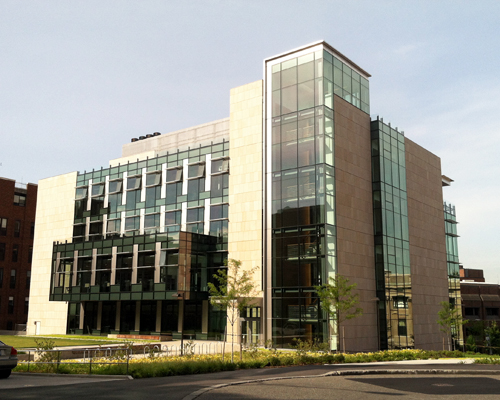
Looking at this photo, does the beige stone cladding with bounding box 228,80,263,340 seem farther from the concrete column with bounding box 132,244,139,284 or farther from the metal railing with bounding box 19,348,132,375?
the metal railing with bounding box 19,348,132,375

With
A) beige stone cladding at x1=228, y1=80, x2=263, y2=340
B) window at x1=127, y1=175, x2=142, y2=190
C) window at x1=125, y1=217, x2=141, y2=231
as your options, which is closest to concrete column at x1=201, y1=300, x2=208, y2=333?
beige stone cladding at x1=228, y1=80, x2=263, y2=340

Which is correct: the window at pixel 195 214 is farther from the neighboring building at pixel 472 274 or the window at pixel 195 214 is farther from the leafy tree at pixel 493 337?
the neighboring building at pixel 472 274

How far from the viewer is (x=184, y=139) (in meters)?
62.7

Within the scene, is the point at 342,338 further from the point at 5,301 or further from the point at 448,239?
the point at 5,301

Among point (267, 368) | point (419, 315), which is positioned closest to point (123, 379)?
point (267, 368)

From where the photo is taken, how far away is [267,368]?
24.7 metres

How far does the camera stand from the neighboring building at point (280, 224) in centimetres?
4231

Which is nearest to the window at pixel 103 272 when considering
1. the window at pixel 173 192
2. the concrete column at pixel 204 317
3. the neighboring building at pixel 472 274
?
the window at pixel 173 192

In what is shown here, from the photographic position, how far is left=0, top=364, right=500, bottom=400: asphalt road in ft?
46.2

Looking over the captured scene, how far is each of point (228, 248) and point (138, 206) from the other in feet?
52.6

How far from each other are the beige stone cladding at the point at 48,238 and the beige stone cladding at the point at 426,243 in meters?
40.2

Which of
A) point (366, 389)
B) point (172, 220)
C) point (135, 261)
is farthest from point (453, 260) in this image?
point (366, 389)

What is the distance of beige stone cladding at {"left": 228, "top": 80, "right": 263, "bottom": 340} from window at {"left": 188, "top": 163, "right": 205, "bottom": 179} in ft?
16.8

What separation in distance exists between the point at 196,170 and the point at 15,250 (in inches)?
1786
